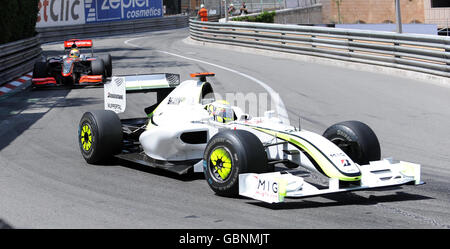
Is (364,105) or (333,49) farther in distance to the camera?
(333,49)

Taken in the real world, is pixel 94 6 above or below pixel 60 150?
above

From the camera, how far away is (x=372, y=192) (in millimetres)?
7410

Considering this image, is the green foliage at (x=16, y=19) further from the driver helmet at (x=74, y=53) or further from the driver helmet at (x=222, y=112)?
the driver helmet at (x=222, y=112)

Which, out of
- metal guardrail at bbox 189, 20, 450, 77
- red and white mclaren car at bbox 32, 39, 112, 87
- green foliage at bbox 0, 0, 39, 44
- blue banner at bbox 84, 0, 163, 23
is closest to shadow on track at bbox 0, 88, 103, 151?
red and white mclaren car at bbox 32, 39, 112, 87

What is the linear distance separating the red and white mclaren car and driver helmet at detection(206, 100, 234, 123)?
10.4 metres

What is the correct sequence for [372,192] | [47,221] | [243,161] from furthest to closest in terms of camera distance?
[372,192]
[243,161]
[47,221]

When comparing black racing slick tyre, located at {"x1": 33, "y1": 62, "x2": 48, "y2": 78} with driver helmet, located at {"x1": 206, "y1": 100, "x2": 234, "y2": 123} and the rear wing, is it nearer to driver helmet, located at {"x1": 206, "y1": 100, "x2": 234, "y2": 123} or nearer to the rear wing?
the rear wing

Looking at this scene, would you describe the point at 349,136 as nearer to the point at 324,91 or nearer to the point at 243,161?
the point at 243,161

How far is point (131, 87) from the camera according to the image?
400 inches

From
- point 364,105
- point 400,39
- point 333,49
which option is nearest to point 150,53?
point 333,49

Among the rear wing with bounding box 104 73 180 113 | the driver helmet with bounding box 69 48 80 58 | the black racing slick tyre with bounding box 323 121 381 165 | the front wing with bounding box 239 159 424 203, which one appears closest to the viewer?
the front wing with bounding box 239 159 424 203

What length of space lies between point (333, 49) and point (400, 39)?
4024 millimetres

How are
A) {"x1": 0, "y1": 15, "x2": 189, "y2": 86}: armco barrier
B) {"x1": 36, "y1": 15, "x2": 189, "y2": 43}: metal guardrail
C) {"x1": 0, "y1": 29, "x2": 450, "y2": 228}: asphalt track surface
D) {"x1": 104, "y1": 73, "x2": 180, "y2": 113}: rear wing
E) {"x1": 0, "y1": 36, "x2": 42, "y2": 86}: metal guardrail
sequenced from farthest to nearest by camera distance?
1. {"x1": 36, "y1": 15, "x2": 189, "y2": 43}: metal guardrail
2. {"x1": 0, "y1": 15, "x2": 189, "y2": 86}: armco barrier
3. {"x1": 0, "y1": 36, "x2": 42, "y2": 86}: metal guardrail
4. {"x1": 104, "y1": 73, "x2": 180, "y2": 113}: rear wing
5. {"x1": 0, "y1": 29, "x2": 450, "y2": 228}: asphalt track surface

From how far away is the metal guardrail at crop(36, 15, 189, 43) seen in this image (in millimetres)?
40594
